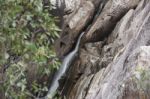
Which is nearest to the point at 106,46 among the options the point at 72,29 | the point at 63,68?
the point at 63,68

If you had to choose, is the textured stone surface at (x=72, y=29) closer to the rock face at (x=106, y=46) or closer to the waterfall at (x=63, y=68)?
the rock face at (x=106, y=46)

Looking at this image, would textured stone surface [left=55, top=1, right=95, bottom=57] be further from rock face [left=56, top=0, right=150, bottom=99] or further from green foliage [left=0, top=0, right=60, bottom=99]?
green foliage [left=0, top=0, right=60, bottom=99]

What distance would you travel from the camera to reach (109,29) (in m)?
14.6

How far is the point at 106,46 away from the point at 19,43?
27.7 ft

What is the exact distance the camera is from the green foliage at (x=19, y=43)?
471 centimetres

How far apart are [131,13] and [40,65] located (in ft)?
30.4

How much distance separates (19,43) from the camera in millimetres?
4898

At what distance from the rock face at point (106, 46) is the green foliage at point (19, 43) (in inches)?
95.1

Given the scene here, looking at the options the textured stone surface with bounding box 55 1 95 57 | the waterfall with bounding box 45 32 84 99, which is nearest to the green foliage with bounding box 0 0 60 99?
the waterfall with bounding box 45 32 84 99

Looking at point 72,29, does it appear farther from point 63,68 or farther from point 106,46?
point 106,46

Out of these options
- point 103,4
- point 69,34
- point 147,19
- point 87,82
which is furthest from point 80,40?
point 147,19

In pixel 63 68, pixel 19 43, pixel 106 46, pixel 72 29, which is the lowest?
pixel 63 68

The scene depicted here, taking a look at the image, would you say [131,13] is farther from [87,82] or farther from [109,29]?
[87,82]

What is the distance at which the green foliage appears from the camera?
4.71 metres
